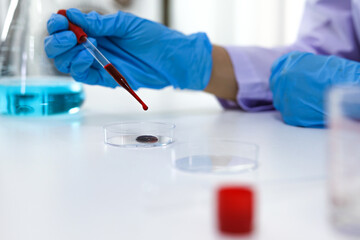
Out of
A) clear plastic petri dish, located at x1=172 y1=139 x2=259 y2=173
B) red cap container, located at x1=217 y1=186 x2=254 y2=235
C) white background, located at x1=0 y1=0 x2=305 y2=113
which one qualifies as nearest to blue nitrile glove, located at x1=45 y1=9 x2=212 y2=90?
clear plastic petri dish, located at x1=172 y1=139 x2=259 y2=173

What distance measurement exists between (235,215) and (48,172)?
0.29 meters

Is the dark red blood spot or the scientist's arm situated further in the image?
the scientist's arm

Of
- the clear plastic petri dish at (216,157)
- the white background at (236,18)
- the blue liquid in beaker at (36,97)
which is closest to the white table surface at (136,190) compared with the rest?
the clear plastic petri dish at (216,157)

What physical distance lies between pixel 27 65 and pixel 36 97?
7cm

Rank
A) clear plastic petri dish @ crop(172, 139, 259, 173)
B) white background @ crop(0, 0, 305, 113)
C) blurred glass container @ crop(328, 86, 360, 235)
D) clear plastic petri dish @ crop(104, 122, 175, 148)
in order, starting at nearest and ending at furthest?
blurred glass container @ crop(328, 86, 360, 235), clear plastic petri dish @ crop(172, 139, 259, 173), clear plastic petri dish @ crop(104, 122, 175, 148), white background @ crop(0, 0, 305, 113)

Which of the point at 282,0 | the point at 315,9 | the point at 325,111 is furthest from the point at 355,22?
the point at 282,0

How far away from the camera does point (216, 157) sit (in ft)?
1.87

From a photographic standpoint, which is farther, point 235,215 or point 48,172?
point 48,172

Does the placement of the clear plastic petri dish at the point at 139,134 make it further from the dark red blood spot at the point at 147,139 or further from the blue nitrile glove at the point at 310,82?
the blue nitrile glove at the point at 310,82

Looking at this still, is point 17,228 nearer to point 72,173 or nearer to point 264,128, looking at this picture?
point 72,173

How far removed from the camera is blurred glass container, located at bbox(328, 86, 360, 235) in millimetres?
315

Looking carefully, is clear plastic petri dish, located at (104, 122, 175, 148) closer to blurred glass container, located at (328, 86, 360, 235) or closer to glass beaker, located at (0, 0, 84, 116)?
glass beaker, located at (0, 0, 84, 116)

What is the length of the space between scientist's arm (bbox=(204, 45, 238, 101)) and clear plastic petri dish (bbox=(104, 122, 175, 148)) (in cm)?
42

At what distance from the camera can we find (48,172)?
522 mm
